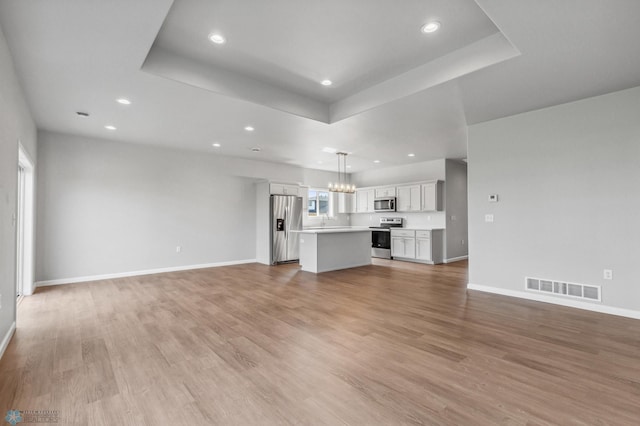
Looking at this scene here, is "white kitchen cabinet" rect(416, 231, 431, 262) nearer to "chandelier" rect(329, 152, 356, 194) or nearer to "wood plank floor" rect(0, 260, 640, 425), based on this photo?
"chandelier" rect(329, 152, 356, 194)

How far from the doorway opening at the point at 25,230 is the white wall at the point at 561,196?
6790 mm

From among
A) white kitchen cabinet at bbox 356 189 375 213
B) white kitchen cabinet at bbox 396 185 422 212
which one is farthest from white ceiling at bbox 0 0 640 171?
white kitchen cabinet at bbox 356 189 375 213

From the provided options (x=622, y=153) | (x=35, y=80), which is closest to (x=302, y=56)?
(x=35, y=80)

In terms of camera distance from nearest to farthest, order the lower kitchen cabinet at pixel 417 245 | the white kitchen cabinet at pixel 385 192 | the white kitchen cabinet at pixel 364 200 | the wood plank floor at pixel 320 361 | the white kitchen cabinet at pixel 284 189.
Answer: the wood plank floor at pixel 320 361 → the lower kitchen cabinet at pixel 417 245 → the white kitchen cabinet at pixel 284 189 → the white kitchen cabinet at pixel 385 192 → the white kitchen cabinet at pixel 364 200

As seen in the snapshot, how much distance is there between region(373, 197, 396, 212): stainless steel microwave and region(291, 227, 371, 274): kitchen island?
1673 millimetres

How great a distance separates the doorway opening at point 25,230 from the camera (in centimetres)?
439

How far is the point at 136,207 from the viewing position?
5.93 metres

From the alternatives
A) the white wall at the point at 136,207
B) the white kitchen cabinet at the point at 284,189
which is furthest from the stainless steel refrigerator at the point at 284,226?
the white wall at the point at 136,207

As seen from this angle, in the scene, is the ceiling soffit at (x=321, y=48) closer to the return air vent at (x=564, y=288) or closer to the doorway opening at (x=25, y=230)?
the return air vent at (x=564, y=288)

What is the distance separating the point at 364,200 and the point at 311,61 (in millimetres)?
6306

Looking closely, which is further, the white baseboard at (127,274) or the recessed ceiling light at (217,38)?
the white baseboard at (127,274)

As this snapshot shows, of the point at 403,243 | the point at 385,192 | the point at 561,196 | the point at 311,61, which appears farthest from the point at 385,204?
the point at 311,61

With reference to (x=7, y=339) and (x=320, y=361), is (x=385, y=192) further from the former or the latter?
(x=7, y=339)

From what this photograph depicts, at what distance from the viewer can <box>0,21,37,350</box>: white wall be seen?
2496mm
